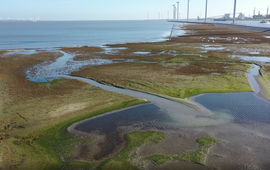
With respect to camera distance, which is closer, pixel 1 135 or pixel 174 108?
pixel 1 135

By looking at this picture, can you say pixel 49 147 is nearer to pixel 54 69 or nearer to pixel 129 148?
pixel 129 148

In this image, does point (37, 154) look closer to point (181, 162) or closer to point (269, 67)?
point (181, 162)

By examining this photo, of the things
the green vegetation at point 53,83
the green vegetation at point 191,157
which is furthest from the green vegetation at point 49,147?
the green vegetation at point 53,83

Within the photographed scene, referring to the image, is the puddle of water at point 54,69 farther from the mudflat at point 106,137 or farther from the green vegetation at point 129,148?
the green vegetation at point 129,148

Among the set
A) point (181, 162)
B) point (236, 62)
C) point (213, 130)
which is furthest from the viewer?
point (236, 62)

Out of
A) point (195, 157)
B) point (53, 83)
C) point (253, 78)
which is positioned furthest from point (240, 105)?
point (53, 83)

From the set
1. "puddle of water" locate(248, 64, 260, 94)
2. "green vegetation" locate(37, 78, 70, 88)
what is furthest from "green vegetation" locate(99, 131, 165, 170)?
"green vegetation" locate(37, 78, 70, 88)

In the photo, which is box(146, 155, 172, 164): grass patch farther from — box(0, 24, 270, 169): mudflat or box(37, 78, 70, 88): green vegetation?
box(37, 78, 70, 88): green vegetation

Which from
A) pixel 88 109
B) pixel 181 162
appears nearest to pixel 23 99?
pixel 88 109

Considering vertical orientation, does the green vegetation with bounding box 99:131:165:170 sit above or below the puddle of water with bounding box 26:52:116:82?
below
